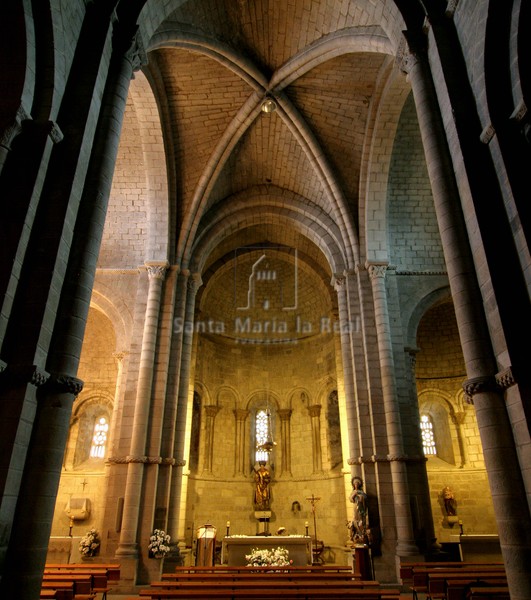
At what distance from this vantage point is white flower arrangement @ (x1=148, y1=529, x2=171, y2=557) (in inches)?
446

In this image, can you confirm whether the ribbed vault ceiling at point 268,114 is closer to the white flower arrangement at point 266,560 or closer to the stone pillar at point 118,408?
the stone pillar at point 118,408

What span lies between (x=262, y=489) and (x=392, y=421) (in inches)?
310

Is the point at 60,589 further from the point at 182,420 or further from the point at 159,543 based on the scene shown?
the point at 182,420

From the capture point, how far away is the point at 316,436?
62.4 ft

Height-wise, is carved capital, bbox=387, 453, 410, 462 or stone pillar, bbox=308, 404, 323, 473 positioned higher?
stone pillar, bbox=308, 404, 323, 473

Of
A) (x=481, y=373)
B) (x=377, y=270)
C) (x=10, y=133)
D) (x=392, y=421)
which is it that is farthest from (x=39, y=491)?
(x=377, y=270)

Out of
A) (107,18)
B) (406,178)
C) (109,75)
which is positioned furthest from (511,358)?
(406,178)

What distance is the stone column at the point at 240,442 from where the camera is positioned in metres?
19.1

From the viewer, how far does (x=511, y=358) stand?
17.1 feet

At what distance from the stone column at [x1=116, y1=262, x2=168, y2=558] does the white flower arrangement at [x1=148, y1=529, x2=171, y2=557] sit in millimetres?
392

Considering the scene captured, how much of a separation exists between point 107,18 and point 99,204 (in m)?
3.42

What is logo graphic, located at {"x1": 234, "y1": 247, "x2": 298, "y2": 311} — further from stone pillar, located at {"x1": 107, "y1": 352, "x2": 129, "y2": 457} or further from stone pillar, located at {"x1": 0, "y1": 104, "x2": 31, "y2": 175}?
stone pillar, located at {"x1": 0, "y1": 104, "x2": 31, "y2": 175}

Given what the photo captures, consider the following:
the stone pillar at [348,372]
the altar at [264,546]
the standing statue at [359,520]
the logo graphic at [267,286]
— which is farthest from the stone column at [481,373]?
the logo graphic at [267,286]

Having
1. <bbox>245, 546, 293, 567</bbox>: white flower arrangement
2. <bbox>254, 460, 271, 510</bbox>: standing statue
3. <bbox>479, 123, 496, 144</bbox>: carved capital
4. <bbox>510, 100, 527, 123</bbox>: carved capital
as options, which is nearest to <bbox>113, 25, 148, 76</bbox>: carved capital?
<bbox>479, 123, 496, 144</bbox>: carved capital
